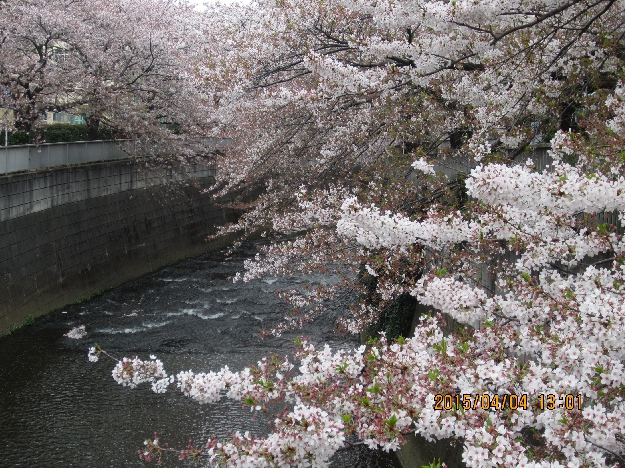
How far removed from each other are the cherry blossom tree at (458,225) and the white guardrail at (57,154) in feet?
17.9

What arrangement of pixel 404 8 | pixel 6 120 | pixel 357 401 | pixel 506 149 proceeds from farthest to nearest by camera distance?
pixel 6 120 < pixel 506 149 < pixel 404 8 < pixel 357 401

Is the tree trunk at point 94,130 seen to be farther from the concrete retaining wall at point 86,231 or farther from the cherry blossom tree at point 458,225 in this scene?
the cherry blossom tree at point 458,225

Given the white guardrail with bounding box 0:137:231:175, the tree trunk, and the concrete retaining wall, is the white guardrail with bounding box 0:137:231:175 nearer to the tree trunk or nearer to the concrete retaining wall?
the concrete retaining wall

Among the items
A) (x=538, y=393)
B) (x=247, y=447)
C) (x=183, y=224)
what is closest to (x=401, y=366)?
(x=538, y=393)

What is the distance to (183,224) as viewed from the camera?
69.4 ft

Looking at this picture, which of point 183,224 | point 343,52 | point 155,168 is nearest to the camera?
point 343,52

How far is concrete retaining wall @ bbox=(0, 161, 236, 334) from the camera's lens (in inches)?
512

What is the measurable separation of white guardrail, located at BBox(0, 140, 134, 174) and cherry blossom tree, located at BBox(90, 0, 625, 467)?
545cm

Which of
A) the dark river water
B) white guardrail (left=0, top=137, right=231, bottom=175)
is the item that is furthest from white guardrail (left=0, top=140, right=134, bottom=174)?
the dark river water

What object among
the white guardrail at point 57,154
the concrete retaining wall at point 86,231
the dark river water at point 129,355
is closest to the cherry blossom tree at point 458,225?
the dark river water at point 129,355

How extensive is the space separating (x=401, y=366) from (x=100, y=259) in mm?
14179

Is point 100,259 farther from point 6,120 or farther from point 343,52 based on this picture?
point 343,52

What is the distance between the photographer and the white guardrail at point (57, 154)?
1318 cm

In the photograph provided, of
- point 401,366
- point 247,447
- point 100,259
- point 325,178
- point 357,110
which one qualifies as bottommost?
point 100,259
